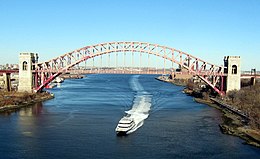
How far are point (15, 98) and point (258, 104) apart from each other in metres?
17.2

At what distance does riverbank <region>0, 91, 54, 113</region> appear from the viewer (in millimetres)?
24716

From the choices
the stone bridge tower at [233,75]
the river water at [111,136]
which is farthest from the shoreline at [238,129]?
the stone bridge tower at [233,75]

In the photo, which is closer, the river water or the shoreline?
the river water

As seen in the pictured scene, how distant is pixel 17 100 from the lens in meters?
26.7

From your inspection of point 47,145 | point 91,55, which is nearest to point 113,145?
point 47,145

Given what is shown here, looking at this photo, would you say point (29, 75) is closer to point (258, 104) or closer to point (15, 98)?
point (15, 98)

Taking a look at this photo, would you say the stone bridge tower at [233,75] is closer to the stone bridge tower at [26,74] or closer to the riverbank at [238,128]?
the riverbank at [238,128]

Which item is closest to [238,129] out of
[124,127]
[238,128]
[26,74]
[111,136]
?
[238,128]

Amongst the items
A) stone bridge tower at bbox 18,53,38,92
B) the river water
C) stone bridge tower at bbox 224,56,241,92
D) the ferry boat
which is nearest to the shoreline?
the river water

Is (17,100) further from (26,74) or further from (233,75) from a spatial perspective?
(233,75)

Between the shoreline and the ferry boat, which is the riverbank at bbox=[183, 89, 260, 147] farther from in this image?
the ferry boat

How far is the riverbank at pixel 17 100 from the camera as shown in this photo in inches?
973

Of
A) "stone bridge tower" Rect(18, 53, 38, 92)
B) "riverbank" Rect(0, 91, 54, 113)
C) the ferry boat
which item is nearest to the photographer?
the ferry boat

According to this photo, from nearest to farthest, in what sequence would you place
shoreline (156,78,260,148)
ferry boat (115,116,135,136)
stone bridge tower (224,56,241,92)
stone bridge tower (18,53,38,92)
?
shoreline (156,78,260,148)
ferry boat (115,116,135,136)
stone bridge tower (224,56,241,92)
stone bridge tower (18,53,38,92)
